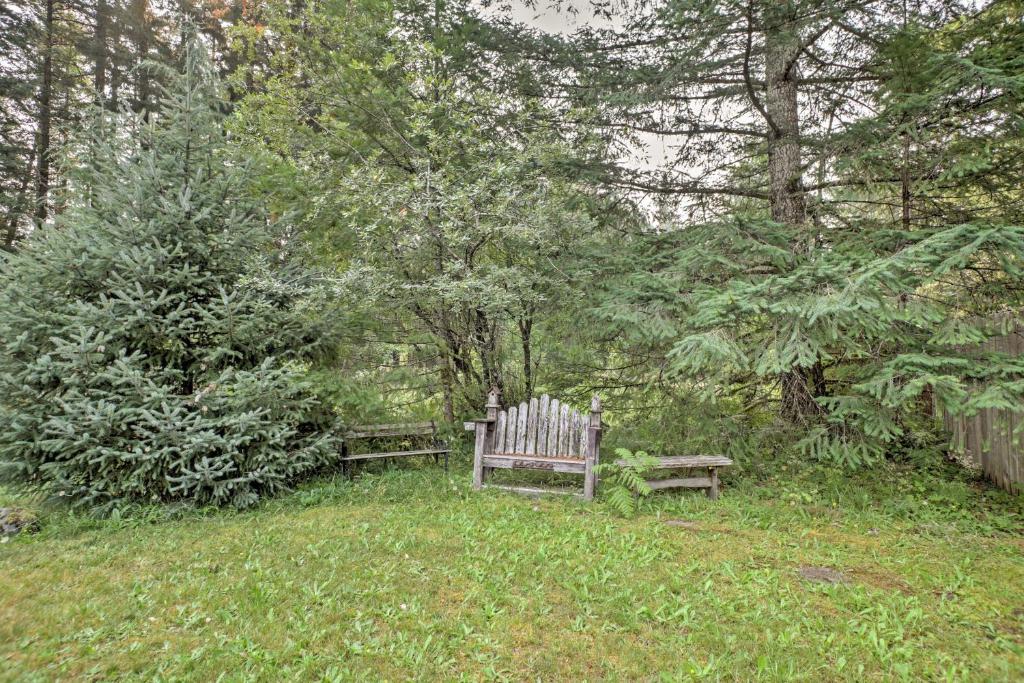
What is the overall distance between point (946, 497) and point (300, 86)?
37.1 ft

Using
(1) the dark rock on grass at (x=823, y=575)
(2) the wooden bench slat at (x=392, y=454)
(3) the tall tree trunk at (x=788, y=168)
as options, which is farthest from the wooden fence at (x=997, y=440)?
(2) the wooden bench slat at (x=392, y=454)

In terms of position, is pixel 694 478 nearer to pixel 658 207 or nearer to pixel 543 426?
pixel 543 426

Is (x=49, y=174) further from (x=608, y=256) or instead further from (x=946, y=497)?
(x=946, y=497)

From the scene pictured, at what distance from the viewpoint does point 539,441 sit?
230 inches

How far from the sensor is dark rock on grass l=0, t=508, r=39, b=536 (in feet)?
14.8

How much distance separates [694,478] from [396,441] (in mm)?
4276

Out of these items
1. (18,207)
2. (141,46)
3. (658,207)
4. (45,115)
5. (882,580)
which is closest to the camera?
(882,580)

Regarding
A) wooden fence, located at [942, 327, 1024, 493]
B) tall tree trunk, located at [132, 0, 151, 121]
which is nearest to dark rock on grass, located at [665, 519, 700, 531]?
wooden fence, located at [942, 327, 1024, 493]

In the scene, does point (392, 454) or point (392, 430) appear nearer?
point (392, 454)

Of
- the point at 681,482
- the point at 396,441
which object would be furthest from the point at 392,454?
the point at 681,482

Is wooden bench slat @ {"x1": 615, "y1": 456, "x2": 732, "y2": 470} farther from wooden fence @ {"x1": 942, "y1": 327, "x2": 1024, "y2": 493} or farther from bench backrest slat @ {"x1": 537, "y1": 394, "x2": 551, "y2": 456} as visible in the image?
wooden fence @ {"x1": 942, "y1": 327, "x2": 1024, "y2": 493}

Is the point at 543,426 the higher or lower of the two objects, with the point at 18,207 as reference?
lower

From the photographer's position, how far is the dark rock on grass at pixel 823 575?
3385 mm

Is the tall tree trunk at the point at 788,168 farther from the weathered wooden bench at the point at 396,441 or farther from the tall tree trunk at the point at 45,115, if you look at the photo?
the tall tree trunk at the point at 45,115
